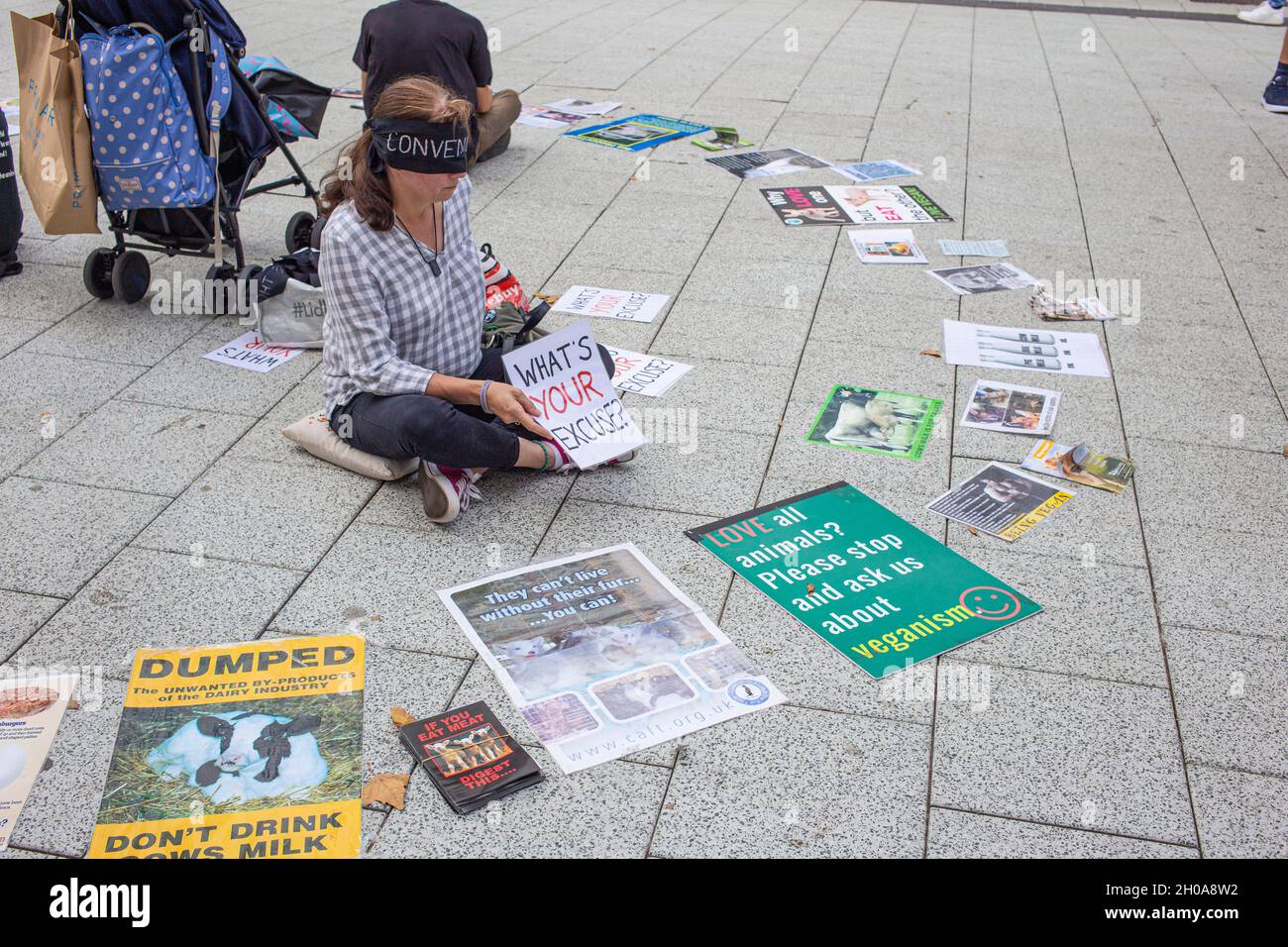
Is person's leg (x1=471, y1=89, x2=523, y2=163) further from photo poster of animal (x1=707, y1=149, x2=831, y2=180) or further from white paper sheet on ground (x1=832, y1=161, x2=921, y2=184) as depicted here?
white paper sheet on ground (x1=832, y1=161, x2=921, y2=184)

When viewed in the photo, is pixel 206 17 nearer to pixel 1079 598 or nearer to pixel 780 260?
pixel 780 260

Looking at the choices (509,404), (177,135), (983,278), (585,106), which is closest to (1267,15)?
(585,106)

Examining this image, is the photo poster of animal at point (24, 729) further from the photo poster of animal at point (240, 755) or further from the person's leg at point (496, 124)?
the person's leg at point (496, 124)

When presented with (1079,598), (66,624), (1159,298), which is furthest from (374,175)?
(1159,298)

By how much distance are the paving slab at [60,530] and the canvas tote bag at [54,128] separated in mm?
1334

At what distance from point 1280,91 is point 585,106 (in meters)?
5.17

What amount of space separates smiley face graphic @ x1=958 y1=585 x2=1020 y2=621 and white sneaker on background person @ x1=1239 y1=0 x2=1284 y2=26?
40.9 feet

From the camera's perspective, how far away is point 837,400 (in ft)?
13.4

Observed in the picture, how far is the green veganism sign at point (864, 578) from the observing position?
2.91 meters

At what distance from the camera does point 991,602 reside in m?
3.05

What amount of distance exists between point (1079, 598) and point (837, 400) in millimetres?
1270

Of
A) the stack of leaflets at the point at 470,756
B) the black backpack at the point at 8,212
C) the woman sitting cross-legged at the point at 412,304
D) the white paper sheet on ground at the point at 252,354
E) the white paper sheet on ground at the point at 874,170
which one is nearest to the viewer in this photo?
the stack of leaflets at the point at 470,756

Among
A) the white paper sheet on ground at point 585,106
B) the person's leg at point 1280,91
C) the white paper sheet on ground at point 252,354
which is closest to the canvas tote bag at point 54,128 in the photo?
the white paper sheet on ground at point 252,354

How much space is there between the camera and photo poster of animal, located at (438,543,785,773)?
2596 mm
